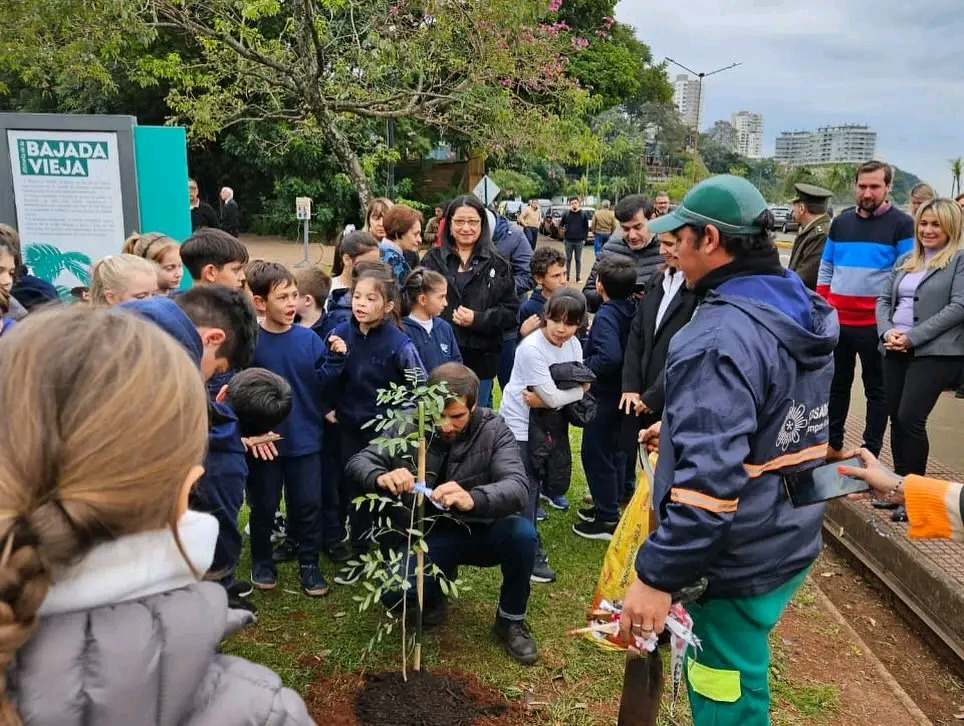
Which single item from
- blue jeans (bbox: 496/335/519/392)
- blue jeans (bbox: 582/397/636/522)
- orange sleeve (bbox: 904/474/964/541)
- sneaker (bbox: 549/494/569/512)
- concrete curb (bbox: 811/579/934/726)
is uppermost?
orange sleeve (bbox: 904/474/964/541)

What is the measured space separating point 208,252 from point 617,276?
7.82ft

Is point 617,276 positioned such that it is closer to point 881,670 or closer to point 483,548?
point 483,548

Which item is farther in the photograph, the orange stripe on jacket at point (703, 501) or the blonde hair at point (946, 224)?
the blonde hair at point (946, 224)

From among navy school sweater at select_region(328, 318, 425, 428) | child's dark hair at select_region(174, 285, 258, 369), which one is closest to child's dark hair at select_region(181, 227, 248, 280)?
navy school sweater at select_region(328, 318, 425, 428)

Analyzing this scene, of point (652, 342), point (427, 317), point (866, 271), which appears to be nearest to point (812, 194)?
point (866, 271)

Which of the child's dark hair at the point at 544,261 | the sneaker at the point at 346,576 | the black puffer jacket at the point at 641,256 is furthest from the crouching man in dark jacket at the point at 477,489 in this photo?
the child's dark hair at the point at 544,261

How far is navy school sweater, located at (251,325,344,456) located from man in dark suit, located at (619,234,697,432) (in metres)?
1.68

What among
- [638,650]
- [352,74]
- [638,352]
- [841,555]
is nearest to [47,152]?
[352,74]

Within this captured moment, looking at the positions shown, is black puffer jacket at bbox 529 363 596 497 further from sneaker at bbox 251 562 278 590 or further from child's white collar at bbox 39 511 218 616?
child's white collar at bbox 39 511 218 616

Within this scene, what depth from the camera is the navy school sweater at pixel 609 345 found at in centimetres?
473

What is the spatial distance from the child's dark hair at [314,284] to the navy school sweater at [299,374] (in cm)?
75

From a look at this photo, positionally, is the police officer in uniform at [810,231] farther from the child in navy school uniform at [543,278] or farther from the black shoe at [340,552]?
the black shoe at [340,552]

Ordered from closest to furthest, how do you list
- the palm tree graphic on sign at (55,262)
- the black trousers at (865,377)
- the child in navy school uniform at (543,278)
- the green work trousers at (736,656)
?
the green work trousers at (736,656) → the child in navy school uniform at (543,278) → the black trousers at (865,377) → the palm tree graphic on sign at (55,262)

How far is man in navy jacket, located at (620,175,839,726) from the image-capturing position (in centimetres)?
212
